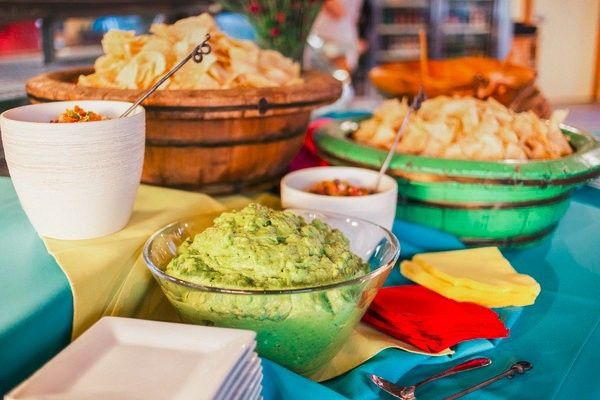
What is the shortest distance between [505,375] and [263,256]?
39 cm

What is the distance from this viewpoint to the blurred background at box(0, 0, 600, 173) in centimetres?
286

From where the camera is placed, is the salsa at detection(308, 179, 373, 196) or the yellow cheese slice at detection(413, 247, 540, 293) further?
the salsa at detection(308, 179, 373, 196)

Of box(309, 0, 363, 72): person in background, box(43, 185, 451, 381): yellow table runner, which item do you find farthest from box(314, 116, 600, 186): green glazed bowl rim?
box(309, 0, 363, 72): person in background

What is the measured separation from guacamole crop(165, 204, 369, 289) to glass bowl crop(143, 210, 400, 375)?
0.03 m

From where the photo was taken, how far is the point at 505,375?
2.82 feet

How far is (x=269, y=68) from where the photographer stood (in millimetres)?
1321

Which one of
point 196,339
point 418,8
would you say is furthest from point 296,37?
point 418,8

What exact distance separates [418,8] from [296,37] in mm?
5974

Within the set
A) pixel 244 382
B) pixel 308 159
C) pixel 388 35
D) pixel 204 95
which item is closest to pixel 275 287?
pixel 244 382

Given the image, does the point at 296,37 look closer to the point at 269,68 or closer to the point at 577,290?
the point at 269,68

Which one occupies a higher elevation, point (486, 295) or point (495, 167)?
point (495, 167)

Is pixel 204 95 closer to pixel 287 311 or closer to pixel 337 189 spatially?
pixel 337 189

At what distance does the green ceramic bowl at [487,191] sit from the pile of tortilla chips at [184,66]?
32cm

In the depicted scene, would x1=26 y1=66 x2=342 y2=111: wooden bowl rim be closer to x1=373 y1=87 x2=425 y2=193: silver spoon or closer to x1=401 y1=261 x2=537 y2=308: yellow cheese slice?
x1=373 y1=87 x2=425 y2=193: silver spoon
